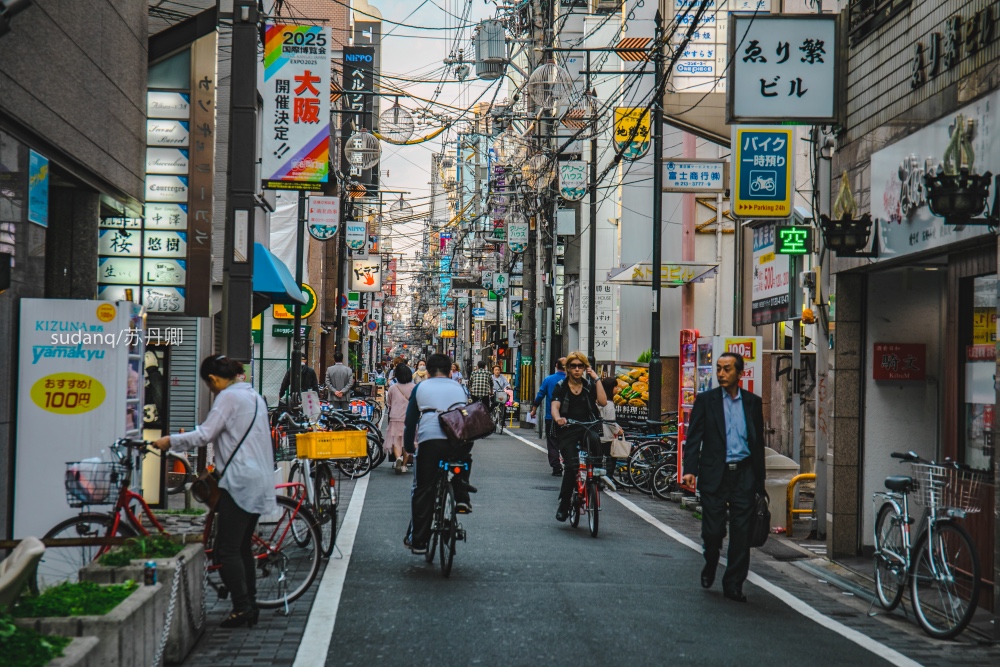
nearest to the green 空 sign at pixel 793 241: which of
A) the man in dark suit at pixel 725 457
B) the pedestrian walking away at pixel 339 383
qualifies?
the man in dark suit at pixel 725 457

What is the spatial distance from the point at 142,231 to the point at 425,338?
134 meters

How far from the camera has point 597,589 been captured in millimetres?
9500

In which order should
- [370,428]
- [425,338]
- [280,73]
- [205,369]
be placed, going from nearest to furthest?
[205,369] → [280,73] → [370,428] → [425,338]

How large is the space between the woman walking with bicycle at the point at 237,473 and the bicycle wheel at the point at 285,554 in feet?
1.82

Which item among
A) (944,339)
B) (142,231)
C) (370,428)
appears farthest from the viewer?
(370,428)

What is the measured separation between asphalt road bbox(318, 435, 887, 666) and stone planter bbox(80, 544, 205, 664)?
2.93ft

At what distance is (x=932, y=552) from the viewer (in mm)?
8453

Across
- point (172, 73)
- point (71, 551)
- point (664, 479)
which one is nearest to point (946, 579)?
point (71, 551)

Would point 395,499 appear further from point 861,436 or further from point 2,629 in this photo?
point 2,629

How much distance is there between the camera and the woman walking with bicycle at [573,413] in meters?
13.3

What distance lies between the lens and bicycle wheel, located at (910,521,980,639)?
8.02m

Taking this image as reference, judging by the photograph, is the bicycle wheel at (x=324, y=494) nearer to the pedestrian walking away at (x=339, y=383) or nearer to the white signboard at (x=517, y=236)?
the pedestrian walking away at (x=339, y=383)

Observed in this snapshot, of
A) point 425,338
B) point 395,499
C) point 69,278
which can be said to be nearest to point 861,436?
point 395,499

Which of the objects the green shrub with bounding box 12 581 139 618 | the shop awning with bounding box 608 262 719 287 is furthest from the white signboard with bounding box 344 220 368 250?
the green shrub with bounding box 12 581 139 618
